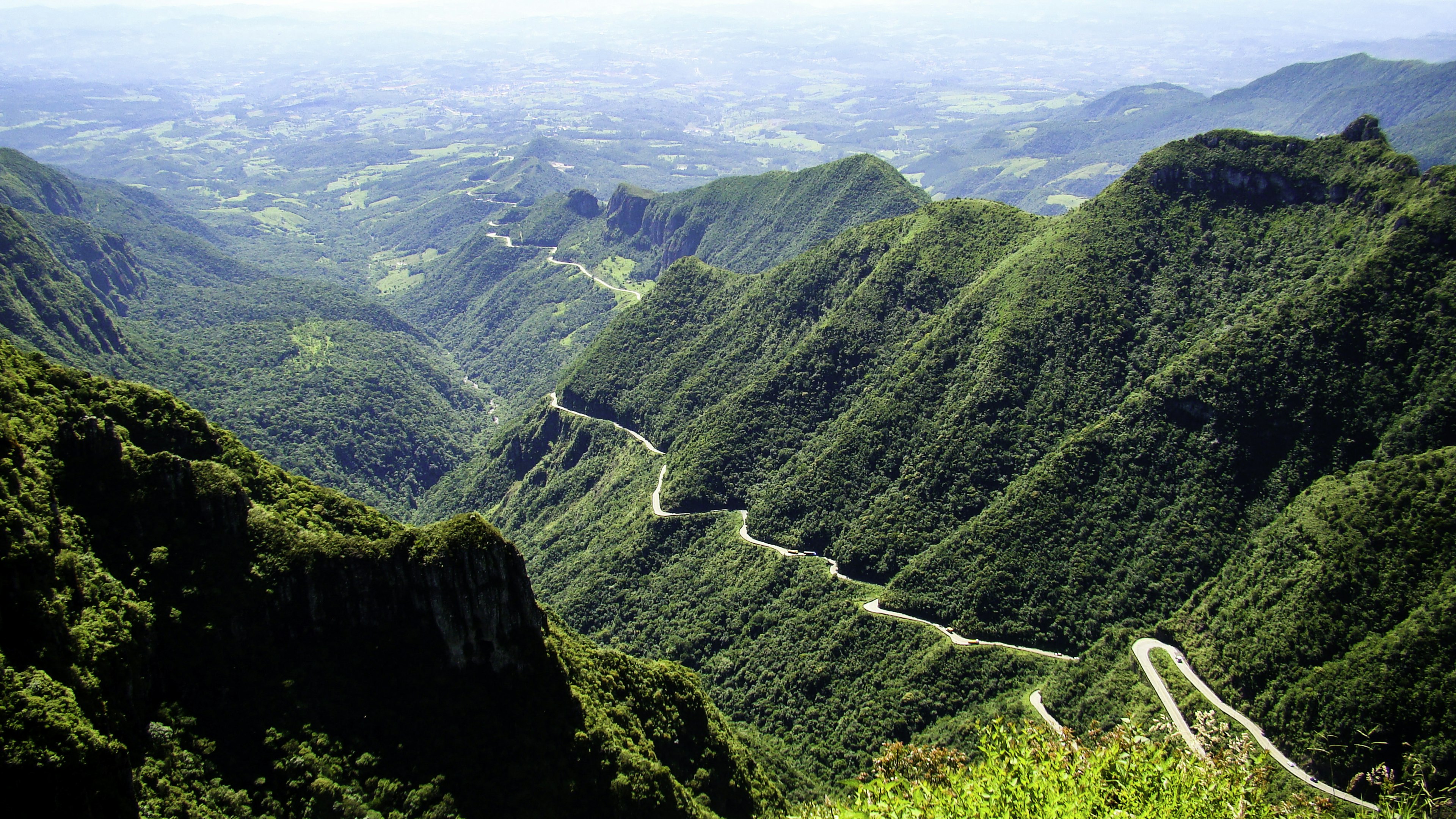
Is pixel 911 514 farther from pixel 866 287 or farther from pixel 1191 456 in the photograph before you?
pixel 866 287

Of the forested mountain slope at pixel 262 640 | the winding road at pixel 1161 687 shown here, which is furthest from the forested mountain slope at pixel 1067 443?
the forested mountain slope at pixel 262 640

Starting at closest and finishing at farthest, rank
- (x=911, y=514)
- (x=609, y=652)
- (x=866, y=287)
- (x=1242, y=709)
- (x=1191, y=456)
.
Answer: (x=609, y=652) → (x=1242, y=709) → (x=1191, y=456) → (x=911, y=514) → (x=866, y=287)

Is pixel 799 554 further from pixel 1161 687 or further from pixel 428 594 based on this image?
pixel 428 594

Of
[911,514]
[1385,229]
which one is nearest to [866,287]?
[911,514]

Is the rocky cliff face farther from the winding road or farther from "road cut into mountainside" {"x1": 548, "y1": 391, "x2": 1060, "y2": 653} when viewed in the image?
"road cut into mountainside" {"x1": 548, "y1": 391, "x2": 1060, "y2": 653}

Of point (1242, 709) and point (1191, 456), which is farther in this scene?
point (1191, 456)

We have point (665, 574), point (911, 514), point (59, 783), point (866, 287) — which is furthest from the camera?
point (866, 287)

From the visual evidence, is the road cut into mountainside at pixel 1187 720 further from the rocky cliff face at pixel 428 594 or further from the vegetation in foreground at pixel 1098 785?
the rocky cliff face at pixel 428 594

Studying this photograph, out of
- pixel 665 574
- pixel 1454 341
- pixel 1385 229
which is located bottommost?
pixel 665 574
